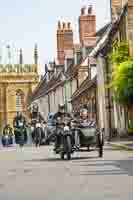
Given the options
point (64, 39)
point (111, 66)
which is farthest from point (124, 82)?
point (64, 39)

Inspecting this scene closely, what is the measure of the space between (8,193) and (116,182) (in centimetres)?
251

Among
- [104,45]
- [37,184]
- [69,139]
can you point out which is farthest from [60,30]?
[37,184]

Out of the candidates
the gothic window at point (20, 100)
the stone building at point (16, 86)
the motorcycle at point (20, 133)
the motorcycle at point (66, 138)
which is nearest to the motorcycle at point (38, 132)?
the motorcycle at point (20, 133)

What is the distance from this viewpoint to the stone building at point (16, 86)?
117562 millimetres

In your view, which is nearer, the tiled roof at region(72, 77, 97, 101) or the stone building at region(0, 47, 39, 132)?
the tiled roof at region(72, 77, 97, 101)

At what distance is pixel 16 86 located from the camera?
388 ft

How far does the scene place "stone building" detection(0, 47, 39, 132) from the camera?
117562mm

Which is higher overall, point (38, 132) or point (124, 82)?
point (124, 82)

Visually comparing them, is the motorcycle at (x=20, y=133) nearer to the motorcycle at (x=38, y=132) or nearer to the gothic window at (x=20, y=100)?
the motorcycle at (x=38, y=132)

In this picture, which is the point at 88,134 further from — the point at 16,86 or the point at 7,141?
the point at 16,86

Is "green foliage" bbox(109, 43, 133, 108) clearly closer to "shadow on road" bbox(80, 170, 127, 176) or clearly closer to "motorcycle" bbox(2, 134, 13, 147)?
"motorcycle" bbox(2, 134, 13, 147)

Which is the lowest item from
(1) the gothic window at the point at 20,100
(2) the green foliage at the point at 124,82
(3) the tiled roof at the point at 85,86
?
(2) the green foliage at the point at 124,82

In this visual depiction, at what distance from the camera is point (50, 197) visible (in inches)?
457

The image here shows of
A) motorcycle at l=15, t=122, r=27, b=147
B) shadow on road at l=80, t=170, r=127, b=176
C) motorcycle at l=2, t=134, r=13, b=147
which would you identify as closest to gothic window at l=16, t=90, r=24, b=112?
motorcycle at l=2, t=134, r=13, b=147
